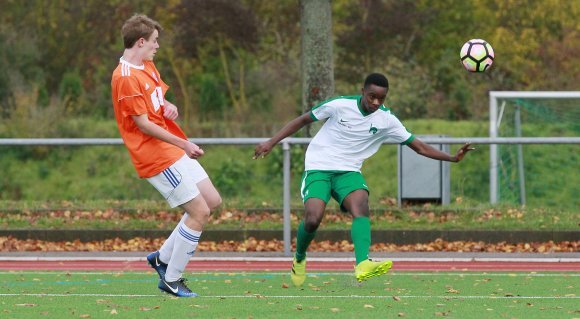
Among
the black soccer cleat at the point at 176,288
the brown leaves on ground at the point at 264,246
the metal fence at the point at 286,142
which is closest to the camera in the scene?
the black soccer cleat at the point at 176,288

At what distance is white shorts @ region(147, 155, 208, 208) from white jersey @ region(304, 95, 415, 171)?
1.50m

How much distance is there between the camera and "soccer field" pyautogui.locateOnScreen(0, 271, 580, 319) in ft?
30.8

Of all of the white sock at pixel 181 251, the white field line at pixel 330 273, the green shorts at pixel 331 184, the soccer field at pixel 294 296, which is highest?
the green shorts at pixel 331 184

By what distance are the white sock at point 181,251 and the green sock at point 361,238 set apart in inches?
51.7

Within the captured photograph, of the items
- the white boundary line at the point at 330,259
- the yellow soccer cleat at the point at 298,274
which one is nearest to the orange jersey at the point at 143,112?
the yellow soccer cleat at the point at 298,274

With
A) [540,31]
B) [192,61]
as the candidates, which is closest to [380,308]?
[192,61]

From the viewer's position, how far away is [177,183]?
10.2 meters

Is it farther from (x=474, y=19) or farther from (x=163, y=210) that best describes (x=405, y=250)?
(x=474, y=19)

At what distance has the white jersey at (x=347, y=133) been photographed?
11.4 metres

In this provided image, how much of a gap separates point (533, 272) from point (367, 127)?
8.55 ft

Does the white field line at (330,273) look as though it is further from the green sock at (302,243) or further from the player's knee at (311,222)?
the player's knee at (311,222)

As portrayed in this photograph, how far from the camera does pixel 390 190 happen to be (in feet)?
60.8

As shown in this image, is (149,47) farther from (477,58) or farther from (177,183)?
(477,58)

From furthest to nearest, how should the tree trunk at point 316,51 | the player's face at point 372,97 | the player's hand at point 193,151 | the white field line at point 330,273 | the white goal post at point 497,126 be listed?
the tree trunk at point 316,51 < the white goal post at point 497,126 < the white field line at point 330,273 < the player's face at point 372,97 < the player's hand at point 193,151
